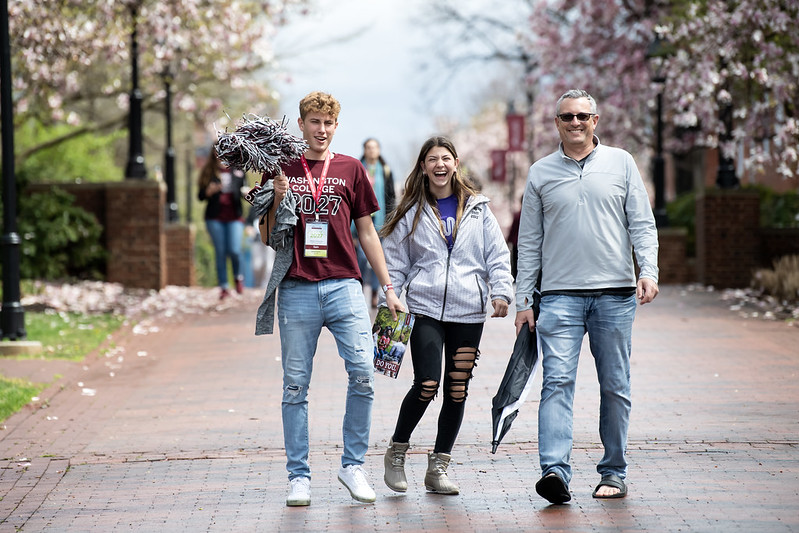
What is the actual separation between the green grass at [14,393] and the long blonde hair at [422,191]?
12.5 feet

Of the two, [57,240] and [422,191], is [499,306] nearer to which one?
[422,191]

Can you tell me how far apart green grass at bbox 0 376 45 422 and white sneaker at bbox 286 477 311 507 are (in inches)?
138

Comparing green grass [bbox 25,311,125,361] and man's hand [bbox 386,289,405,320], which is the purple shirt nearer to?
man's hand [bbox 386,289,405,320]

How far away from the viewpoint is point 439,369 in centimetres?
642

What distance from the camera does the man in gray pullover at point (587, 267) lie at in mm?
6191

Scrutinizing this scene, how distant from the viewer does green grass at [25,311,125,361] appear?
12594mm

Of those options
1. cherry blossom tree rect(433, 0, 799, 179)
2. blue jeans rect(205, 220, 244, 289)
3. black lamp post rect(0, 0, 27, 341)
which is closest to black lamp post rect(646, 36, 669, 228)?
cherry blossom tree rect(433, 0, 799, 179)

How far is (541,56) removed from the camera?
31.6 meters

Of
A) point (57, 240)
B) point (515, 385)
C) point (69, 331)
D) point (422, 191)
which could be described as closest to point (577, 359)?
point (515, 385)

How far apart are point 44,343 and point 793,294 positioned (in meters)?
9.00

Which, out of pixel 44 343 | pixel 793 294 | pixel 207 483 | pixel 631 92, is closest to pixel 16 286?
pixel 44 343

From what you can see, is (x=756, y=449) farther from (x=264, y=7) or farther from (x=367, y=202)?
(x=264, y=7)

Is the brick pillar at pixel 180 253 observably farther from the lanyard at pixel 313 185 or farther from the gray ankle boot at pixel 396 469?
the lanyard at pixel 313 185

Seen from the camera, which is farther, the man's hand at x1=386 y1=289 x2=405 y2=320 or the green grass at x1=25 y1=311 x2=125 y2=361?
the green grass at x1=25 y1=311 x2=125 y2=361
